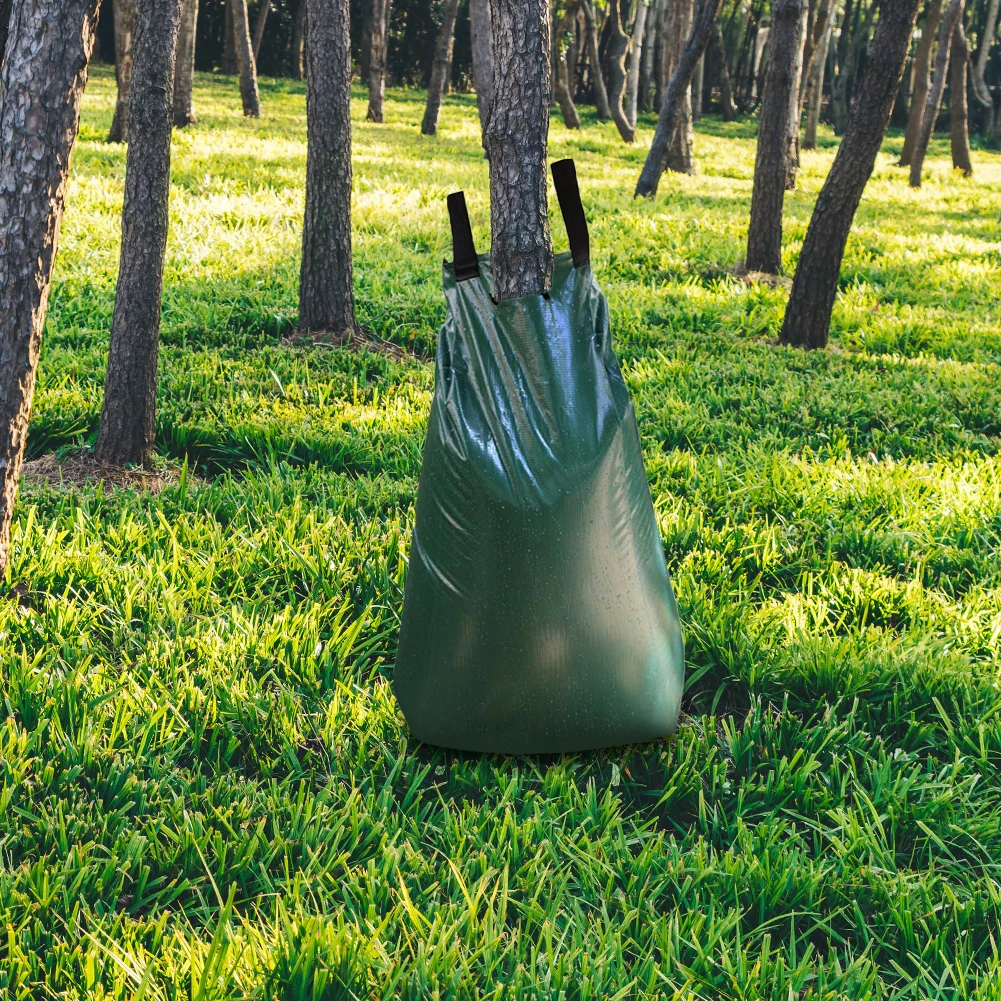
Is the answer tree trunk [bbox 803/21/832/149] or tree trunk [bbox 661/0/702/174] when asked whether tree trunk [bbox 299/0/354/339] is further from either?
tree trunk [bbox 803/21/832/149]

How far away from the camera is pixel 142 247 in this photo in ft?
12.1

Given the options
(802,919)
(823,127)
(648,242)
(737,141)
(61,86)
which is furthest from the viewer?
(823,127)

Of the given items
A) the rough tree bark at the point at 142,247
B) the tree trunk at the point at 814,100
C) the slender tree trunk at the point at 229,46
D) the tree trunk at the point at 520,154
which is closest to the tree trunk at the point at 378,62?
the slender tree trunk at the point at 229,46

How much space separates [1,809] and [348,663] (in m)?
0.97

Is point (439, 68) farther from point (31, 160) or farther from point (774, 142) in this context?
point (31, 160)

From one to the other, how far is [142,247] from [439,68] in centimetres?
1334

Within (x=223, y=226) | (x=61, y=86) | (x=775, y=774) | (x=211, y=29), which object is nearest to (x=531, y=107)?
(x=61, y=86)

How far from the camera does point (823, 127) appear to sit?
31.3 meters

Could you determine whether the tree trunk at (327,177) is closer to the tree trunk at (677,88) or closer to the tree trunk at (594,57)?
the tree trunk at (677,88)

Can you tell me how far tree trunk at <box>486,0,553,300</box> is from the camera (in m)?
2.41

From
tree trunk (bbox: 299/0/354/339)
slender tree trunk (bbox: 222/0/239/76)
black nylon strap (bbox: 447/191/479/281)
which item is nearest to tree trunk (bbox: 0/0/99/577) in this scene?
black nylon strap (bbox: 447/191/479/281)

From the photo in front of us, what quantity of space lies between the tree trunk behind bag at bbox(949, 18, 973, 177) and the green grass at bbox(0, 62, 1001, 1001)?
39.2ft

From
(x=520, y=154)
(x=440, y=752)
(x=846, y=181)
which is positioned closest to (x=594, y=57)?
(x=846, y=181)

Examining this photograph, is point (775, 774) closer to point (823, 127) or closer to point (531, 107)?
point (531, 107)
